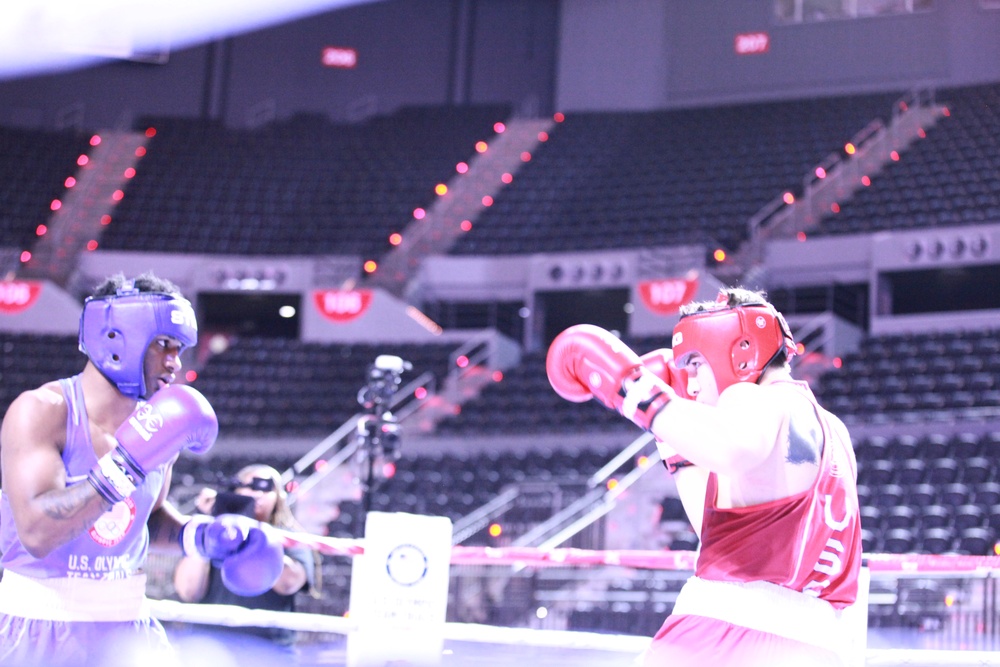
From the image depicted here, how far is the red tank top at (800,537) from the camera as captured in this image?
1979mm

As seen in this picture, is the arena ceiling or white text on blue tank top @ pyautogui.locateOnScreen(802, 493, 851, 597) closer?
white text on blue tank top @ pyautogui.locateOnScreen(802, 493, 851, 597)

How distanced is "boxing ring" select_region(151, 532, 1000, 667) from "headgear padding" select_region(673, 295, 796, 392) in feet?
2.18

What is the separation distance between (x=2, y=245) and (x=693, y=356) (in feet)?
49.5

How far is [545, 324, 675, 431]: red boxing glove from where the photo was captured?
1.88 m

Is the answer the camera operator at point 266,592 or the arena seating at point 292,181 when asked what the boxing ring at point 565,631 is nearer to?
the camera operator at point 266,592

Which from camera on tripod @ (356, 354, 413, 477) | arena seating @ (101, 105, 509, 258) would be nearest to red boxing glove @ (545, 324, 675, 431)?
camera on tripod @ (356, 354, 413, 477)

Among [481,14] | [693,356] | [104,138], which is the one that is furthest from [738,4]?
[693,356]

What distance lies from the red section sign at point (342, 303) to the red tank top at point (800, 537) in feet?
41.0

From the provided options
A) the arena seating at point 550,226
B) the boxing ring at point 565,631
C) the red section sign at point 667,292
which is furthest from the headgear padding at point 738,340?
the red section sign at point 667,292

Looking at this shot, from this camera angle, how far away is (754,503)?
200 centimetres

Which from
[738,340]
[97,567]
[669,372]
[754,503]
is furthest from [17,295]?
[754,503]

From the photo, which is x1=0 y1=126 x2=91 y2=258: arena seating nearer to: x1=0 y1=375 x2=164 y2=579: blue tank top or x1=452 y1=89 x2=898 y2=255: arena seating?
x1=452 y1=89 x2=898 y2=255: arena seating

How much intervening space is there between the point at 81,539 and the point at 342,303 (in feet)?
40.4

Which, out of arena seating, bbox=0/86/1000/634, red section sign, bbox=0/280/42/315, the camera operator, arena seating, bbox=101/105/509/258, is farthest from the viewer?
arena seating, bbox=101/105/509/258
